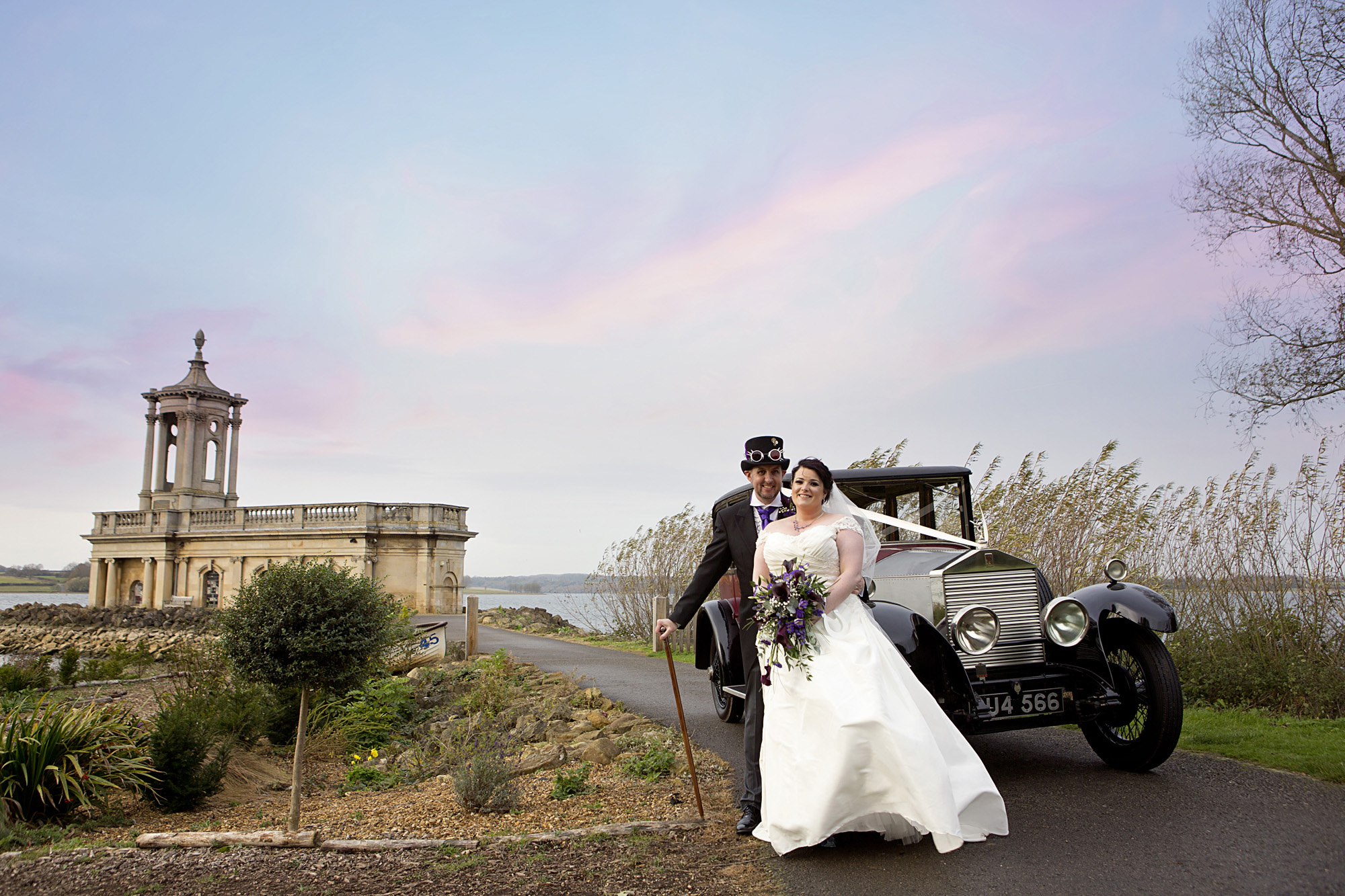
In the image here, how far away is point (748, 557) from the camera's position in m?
5.35

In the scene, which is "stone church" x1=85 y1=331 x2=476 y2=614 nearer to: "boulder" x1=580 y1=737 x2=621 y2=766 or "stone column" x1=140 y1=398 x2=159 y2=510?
"stone column" x1=140 y1=398 x2=159 y2=510

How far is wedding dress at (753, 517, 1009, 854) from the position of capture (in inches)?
165

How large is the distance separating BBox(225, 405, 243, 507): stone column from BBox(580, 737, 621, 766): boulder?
3990 centimetres

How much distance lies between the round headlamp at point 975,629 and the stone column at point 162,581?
4099cm

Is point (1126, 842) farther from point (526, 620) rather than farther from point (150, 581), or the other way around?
point (150, 581)

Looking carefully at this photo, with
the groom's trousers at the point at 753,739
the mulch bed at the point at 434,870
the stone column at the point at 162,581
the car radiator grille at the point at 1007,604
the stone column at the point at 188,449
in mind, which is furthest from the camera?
the stone column at the point at 188,449

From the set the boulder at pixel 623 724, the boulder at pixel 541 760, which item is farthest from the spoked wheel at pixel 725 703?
the boulder at pixel 541 760

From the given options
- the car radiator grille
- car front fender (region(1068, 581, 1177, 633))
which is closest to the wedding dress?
the car radiator grille

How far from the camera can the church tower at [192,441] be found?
39625mm

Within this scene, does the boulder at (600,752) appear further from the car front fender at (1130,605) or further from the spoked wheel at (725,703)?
the car front fender at (1130,605)

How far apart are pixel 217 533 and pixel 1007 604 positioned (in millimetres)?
38555

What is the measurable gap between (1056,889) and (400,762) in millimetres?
6020

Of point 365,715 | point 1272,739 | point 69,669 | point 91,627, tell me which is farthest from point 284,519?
point 1272,739

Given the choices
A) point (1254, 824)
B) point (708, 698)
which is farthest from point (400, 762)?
point (1254, 824)
